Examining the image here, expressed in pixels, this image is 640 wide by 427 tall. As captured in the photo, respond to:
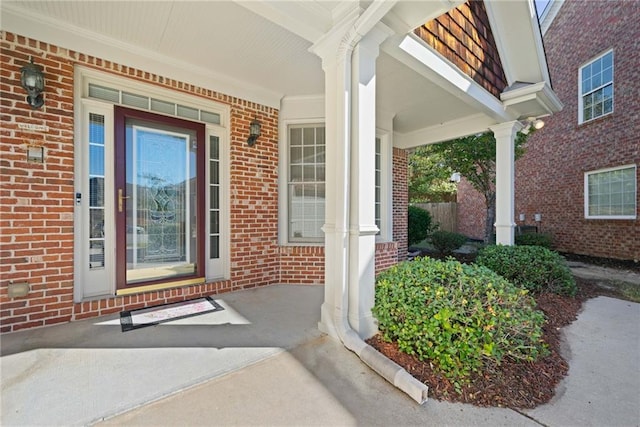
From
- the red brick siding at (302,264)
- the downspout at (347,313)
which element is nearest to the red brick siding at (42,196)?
the red brick siding at (302,264)

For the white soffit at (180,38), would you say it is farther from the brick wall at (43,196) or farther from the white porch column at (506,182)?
the white porch column at (506,182)

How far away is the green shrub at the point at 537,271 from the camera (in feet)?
12.7

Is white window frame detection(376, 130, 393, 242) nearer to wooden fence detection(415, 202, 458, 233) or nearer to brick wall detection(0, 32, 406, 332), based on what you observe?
brick wall detection(0, 32, 406, 332)

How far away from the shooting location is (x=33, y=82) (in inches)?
95.6

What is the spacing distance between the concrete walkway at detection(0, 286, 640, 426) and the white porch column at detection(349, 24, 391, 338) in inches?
15.5

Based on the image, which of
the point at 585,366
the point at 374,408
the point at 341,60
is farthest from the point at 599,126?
the point at 374,408

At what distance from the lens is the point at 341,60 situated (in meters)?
2.49

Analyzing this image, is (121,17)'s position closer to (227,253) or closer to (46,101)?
(46,101)

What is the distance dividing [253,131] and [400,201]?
368 cm

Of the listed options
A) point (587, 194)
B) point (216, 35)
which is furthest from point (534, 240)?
point (216, 35)

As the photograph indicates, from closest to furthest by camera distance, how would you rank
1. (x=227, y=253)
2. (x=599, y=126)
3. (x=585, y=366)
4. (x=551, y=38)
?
(x=585, y=366) < (x=227, y=253) < (x=599, y=126) < (x=551, y=38)

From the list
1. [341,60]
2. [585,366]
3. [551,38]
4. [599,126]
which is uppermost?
[551,38]

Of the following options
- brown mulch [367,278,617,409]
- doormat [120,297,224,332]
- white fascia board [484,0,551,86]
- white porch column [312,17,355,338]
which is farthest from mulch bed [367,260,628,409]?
white fascia board [484,0,551,86]

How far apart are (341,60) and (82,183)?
111 inches
